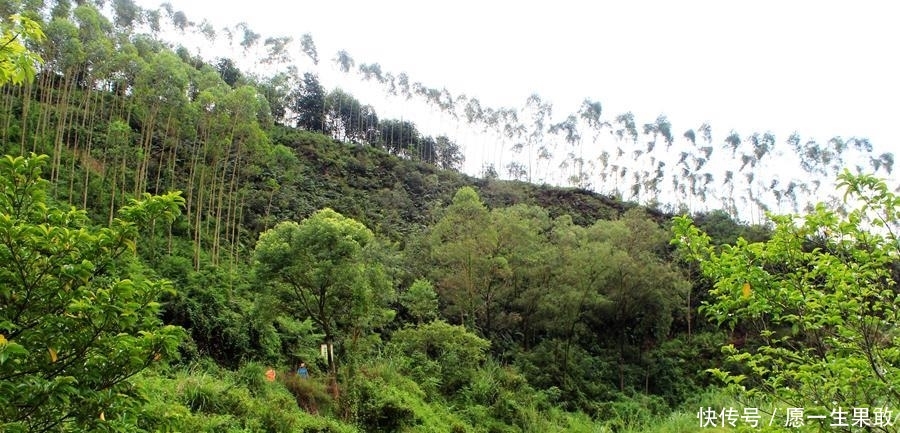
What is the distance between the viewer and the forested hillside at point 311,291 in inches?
107

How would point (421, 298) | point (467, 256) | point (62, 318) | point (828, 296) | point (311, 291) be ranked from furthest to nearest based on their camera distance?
1. point (467, 256)
2. point (421, 298)
3. point (311, 291)
4. point (828, 296)
5. point (62, 318)

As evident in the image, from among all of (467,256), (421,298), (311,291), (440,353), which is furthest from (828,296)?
(467,256)

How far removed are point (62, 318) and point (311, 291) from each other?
10153 mm

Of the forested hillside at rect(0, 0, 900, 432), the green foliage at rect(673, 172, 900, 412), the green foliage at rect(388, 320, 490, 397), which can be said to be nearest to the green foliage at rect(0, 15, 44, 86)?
the forested hillside at rect(0, 0, 900, 432)

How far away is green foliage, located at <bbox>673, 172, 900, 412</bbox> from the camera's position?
134 inches

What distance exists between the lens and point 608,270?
21.9m

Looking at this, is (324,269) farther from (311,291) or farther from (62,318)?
Result: (62,318)

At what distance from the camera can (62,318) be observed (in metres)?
2.61

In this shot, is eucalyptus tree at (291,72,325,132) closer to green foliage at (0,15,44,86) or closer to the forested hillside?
the forested hillside

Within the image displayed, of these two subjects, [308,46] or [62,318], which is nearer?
[62,318]

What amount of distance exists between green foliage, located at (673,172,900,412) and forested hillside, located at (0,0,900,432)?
0.02m

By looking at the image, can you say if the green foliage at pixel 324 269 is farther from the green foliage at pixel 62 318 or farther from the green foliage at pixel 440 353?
the green foliage at pixel 62 318

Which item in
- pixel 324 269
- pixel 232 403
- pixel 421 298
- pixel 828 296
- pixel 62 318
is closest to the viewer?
pixel 62 318

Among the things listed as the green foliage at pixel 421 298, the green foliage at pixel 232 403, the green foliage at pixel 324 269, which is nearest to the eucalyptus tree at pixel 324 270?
the green foliage at pixel 324 269
